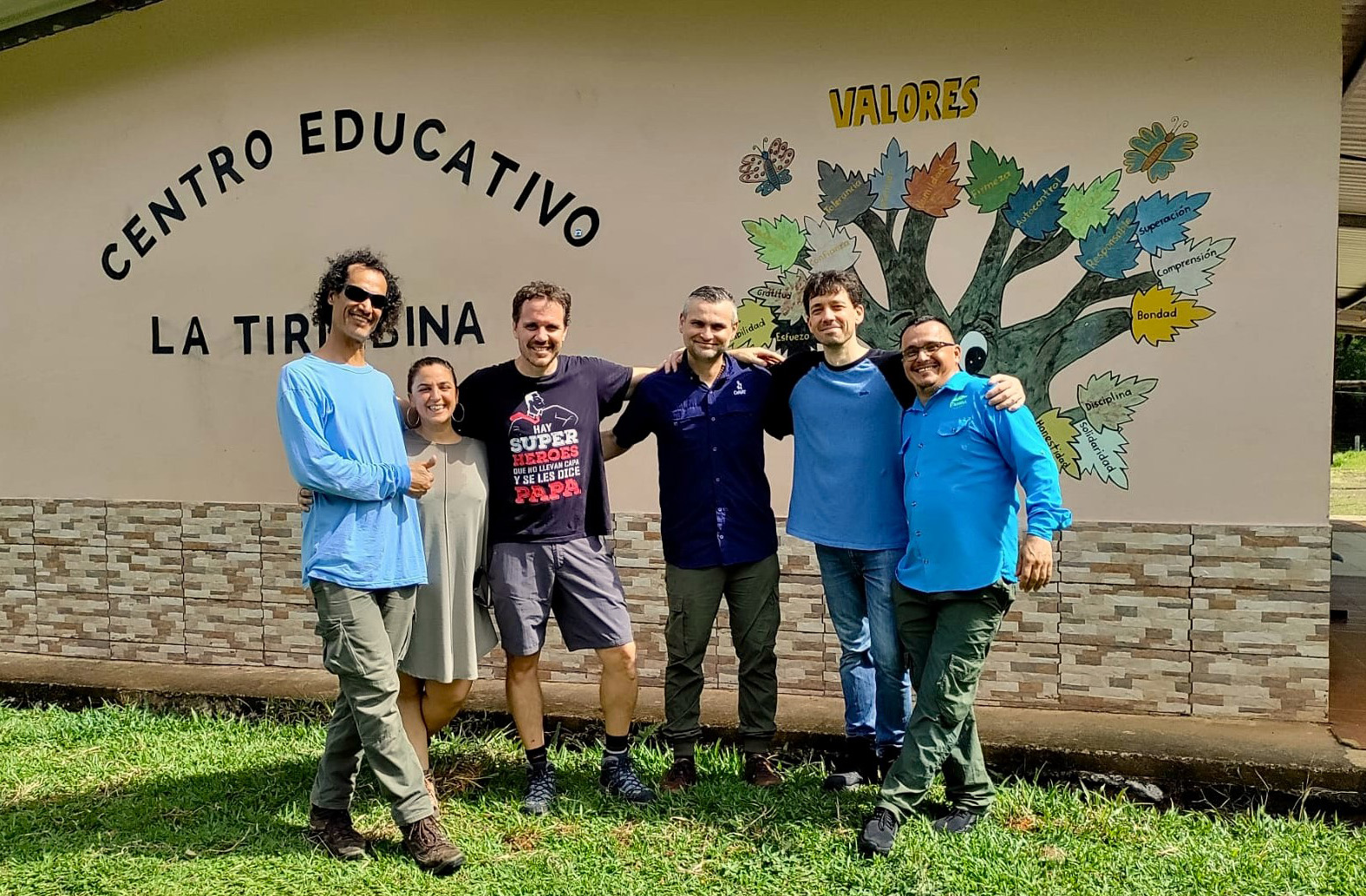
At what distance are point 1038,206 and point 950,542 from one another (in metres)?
1.73

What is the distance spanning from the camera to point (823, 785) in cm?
375

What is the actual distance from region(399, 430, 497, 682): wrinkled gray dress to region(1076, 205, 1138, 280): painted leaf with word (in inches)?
98.8

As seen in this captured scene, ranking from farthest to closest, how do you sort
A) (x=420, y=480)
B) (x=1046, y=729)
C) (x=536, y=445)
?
(x=1046, y=729) < (x=536, y=445) < (x=420, y=480)

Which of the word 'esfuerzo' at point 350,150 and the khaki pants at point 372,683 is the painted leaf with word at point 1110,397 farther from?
the khaki pants at point 372,683

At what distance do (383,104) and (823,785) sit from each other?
11.8 ft

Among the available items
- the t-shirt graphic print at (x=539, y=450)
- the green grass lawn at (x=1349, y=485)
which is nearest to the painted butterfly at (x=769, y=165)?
the t-shirt graphic print at (x=539, y=450)

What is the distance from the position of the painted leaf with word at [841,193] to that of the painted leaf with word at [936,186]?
0.18 m

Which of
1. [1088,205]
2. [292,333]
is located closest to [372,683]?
[292,333]

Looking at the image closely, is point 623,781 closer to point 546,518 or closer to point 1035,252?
point 546,518

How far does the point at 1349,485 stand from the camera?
18.0m

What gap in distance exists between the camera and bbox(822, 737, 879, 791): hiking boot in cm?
A: 373

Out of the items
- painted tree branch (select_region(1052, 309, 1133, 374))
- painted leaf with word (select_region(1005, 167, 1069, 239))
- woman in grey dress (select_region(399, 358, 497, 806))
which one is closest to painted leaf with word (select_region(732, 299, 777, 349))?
painted leaf with word (select_region(1005, 167, 1069, 239))

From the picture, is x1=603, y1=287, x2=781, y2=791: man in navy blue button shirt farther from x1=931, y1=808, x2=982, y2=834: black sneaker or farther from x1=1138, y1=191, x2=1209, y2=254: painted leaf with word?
x1=1138, y1=191, x2=1209, y2=254: painted leaf with word

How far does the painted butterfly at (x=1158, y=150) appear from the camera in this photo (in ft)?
13.5
